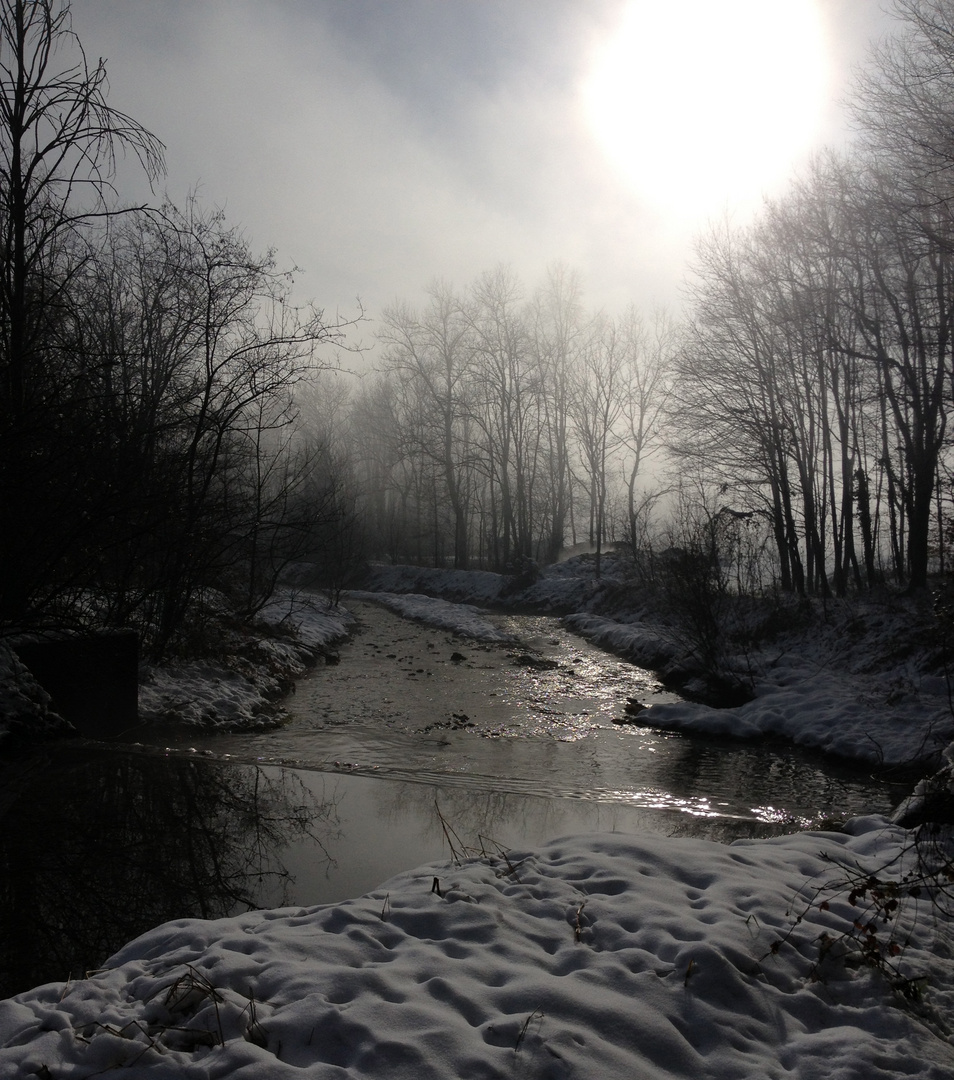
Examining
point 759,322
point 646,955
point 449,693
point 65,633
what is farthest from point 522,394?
point 646,955

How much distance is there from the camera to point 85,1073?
2564 mm

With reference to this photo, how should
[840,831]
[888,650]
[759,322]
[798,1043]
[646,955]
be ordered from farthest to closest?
1. [759,322]
2. [888,650]
3. [840,831]
4. [646,955]
5. [798,1043]

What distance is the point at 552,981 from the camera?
328 centimetres

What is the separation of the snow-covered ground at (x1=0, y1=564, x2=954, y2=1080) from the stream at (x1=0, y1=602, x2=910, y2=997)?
2.77ft

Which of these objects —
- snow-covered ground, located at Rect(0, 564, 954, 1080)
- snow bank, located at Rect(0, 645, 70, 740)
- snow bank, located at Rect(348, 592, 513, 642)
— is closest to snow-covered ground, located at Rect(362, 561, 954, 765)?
snow-covered ground, located at Rect(0, 564, 954, 1080)

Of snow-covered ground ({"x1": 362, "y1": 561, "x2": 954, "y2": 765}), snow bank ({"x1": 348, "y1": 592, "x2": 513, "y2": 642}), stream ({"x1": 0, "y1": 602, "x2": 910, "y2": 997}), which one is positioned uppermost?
snow bank ({"x1": 348, "y1": 592, "x2": 513, "y2": 642})

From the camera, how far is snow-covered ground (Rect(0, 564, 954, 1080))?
9.11ft

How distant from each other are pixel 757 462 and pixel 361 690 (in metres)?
12.0

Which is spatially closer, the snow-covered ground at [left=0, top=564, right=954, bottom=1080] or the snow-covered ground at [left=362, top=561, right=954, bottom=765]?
the snow-covered ground at [left=0, top=564, right=954, bottom=1080]

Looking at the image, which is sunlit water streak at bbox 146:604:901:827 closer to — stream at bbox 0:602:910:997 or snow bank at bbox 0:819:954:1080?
stream at bbox 0:602:910:997

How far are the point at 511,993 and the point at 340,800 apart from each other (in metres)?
3.97

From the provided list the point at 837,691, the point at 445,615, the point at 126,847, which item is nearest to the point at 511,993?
the point at 126,847

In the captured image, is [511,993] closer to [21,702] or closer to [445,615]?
[21,702]

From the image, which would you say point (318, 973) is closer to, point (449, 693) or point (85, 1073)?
point (85, 1073)
